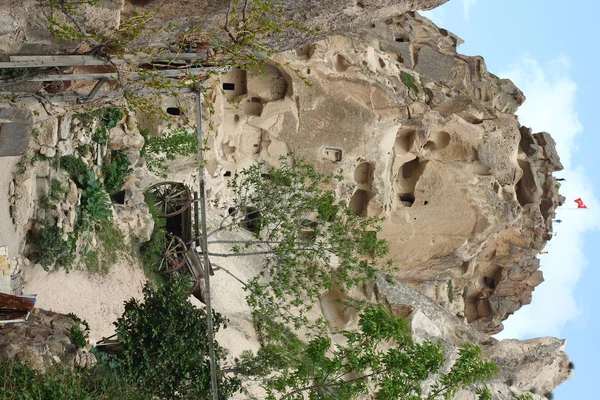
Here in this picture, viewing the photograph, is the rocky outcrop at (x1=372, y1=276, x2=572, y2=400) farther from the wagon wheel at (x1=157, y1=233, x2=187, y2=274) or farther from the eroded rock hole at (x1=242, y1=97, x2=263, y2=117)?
the eroded rock hole at (x1=242, y1=97, x2=263, y2=117)

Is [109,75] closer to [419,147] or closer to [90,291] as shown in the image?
[90,291]

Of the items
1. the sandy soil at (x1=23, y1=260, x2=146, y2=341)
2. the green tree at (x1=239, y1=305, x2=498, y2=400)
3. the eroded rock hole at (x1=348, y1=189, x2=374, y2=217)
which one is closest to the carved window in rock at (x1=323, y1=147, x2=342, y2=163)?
the eroded rock hole at (x1=348, y1=189, x2=374, y2=217)

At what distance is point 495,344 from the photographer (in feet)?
78.0

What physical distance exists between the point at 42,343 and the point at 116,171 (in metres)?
7.08

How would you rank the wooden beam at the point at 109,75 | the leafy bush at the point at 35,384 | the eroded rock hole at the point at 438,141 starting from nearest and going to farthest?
the wooden beam at the point at 109,75
the leafy bush at the point at 35,384
the eroded rock hole at the point at 438,141

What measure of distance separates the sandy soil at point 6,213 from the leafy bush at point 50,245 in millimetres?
722

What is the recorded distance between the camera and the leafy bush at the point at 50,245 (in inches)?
592

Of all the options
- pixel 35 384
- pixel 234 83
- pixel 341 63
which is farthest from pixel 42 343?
pixel 341 63

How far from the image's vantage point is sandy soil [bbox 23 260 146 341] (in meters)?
15.3

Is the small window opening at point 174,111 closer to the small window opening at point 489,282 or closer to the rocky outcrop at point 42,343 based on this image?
the rocky outcrop at point 42,343

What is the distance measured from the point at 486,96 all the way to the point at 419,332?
1204 cm

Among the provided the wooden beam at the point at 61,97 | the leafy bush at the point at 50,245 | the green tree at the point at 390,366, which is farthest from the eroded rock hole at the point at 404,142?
the wooden beam at the point at 61,97

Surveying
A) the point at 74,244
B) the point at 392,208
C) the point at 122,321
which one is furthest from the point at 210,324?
the point at 392,208

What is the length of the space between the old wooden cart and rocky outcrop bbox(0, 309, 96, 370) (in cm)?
509
